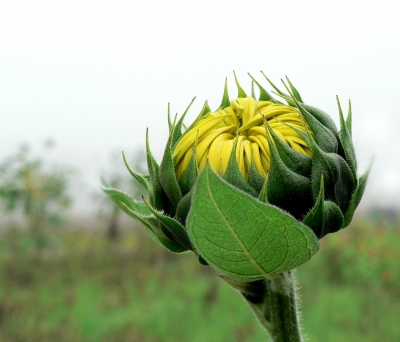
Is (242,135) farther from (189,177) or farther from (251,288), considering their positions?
(251,288)

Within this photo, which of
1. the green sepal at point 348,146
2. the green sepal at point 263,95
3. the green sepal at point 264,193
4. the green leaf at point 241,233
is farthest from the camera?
the green sepal at point 263,95

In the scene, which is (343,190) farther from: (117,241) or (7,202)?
(117,241)

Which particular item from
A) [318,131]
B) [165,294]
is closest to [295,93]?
[318,131]

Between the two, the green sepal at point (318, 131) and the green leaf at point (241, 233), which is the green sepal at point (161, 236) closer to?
the green leaf at point (241, 233)

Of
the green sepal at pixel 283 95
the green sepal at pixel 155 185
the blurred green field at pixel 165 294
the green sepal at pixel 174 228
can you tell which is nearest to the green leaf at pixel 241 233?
the green sepal at pixel 174 228

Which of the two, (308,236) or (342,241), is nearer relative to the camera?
(308,236)

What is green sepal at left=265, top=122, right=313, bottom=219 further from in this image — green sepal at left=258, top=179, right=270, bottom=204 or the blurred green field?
the blurred green field

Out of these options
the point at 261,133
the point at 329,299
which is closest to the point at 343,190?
the point at 261,133

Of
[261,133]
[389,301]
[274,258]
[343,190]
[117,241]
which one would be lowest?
[117,241]
